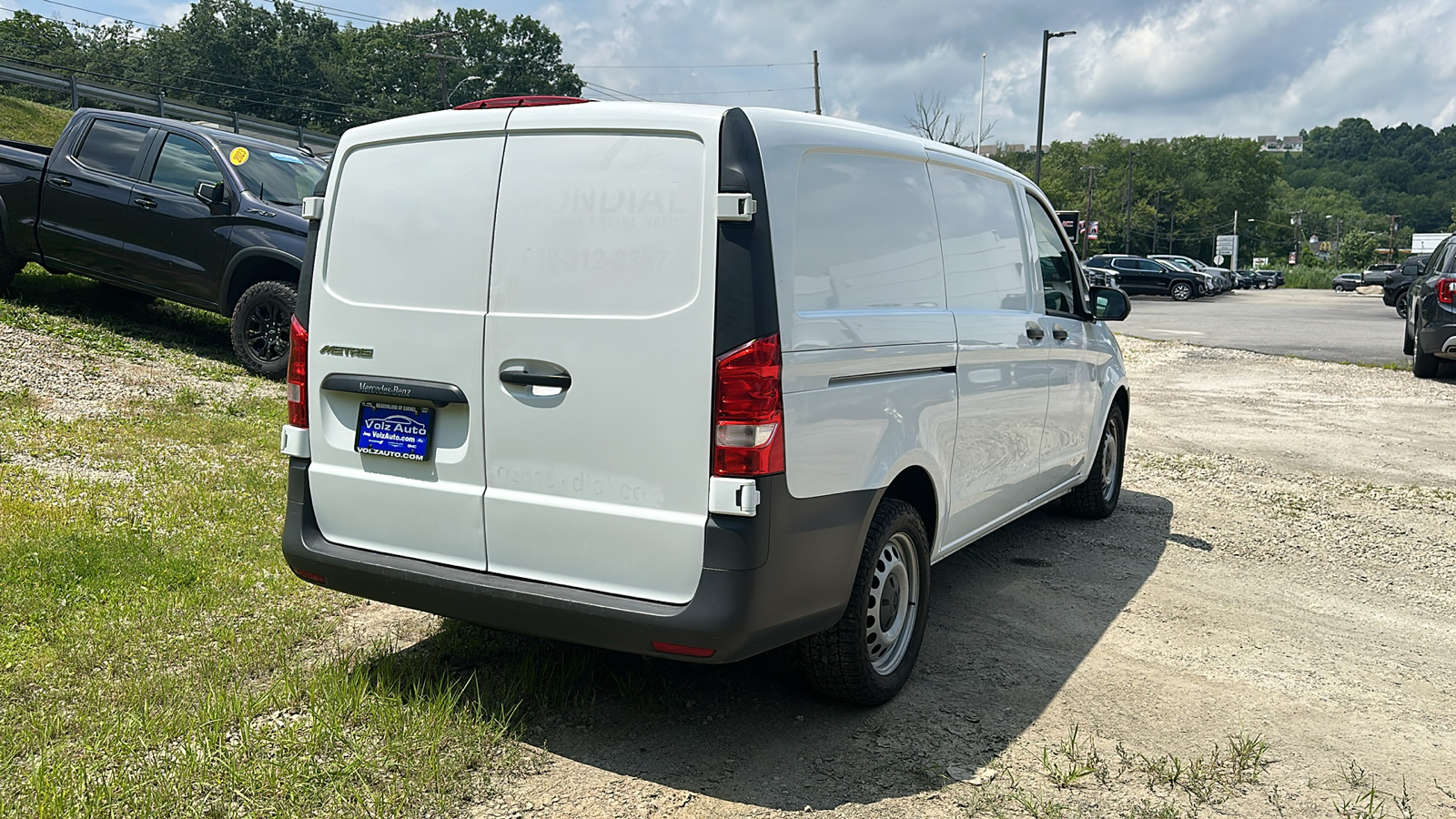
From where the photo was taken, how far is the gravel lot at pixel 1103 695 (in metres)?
3.37

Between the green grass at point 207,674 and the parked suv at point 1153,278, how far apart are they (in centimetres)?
4207

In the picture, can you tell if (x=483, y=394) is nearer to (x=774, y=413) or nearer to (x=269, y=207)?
(x=774, y=413)

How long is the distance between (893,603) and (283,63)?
92724mm

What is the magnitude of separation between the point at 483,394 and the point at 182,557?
8.04ft

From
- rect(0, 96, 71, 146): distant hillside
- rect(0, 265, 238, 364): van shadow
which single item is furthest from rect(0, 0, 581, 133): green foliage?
rect(0, 265, 238, 364): van shadow

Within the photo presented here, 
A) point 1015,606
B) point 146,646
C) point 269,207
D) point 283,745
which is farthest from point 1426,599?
point 269,207

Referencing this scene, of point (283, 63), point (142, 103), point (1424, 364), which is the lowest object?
point (1424, 364)

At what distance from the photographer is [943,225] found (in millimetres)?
4422

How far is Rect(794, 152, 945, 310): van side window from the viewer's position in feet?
11.4

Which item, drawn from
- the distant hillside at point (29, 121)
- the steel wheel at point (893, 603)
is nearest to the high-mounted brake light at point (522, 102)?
the steel wheel at point (893, 603)

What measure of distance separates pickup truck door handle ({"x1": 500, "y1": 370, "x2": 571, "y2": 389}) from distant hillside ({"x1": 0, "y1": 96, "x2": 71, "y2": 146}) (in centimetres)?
2754

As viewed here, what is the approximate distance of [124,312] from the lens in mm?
11227

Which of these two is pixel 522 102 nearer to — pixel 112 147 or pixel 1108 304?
pixel 1108 304

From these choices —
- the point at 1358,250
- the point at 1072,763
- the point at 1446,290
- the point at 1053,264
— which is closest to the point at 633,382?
the point at 1072,763
